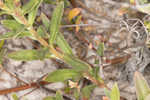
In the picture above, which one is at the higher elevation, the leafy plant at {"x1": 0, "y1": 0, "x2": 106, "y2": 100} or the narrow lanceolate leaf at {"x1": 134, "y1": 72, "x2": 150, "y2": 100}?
the leafy plant at {"x1": 0, "y1": 0, "x2": 106, "y2": 100}

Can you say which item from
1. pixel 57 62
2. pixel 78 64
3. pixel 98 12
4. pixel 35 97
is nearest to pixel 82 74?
pixel 78 64

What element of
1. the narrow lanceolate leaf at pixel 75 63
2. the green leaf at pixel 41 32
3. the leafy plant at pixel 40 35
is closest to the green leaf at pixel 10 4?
the leafy plant at pixel 40 35

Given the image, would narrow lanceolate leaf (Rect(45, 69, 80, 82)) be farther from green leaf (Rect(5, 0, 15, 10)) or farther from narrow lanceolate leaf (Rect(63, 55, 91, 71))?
green leaf (Rect(5, 0, 15, 10))

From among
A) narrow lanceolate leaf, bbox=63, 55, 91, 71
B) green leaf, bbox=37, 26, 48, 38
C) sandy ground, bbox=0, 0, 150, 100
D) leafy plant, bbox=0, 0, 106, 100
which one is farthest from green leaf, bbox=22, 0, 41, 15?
sandy ground, bbox=0, 0, 150, 100

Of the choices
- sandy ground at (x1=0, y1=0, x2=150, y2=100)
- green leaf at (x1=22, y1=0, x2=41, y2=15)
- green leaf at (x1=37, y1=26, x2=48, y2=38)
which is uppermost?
green leaf at (x1=22, y1=0, x2=41, y2=15)

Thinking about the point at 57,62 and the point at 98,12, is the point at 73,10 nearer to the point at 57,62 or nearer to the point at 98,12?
the point at 98,12

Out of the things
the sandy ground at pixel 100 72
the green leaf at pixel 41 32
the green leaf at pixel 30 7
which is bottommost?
the sandy ground at pixel 100 72

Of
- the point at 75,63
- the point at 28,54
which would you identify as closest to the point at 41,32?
the point at 28,54

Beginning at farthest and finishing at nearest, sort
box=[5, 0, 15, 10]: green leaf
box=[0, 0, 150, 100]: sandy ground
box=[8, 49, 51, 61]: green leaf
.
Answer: box=[0, 0, 150, 100]: sandy ground
box=[8, 49, 51, 61]: green leaf
box=[5, 0, 15, 10]: green leaf

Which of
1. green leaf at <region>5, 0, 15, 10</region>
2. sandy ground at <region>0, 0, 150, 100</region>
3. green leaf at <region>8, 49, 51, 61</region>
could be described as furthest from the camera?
sandy ground at <region>0, 0, 150, 100</region>

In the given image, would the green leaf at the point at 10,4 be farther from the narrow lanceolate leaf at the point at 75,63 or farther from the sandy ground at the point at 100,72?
the sandy ground at the point at 100,72

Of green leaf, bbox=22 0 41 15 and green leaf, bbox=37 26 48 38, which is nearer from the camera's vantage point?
green leaf, bbox=22 0 41 15
